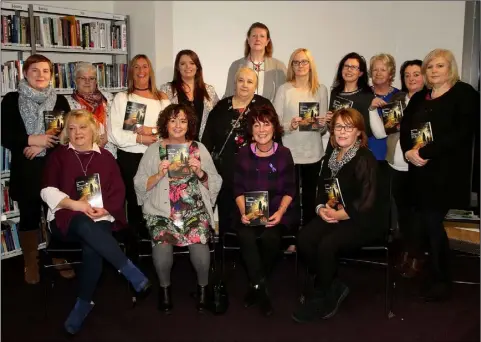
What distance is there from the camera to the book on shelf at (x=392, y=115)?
3871 mm

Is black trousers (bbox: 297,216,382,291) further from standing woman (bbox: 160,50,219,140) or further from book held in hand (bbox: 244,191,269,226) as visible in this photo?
standing woman (bbox: 160,50,219,140)

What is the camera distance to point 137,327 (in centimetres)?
335

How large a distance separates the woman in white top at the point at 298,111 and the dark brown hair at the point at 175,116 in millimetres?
839

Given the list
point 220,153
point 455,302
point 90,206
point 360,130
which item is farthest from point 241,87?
point 455,302

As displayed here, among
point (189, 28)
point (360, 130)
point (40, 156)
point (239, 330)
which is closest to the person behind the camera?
point (239, 330)

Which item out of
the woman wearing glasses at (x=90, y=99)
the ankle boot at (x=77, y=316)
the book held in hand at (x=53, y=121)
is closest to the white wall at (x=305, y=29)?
the woman wearing glasses at (x=90, y=99)

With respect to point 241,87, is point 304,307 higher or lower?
lower

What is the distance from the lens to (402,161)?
13.1 feet

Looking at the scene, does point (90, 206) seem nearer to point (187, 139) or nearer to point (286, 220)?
point (187, 139)

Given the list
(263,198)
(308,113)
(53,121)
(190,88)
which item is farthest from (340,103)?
(53,121)

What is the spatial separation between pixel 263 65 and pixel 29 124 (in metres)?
1.95

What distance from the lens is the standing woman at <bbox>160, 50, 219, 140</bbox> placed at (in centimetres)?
420

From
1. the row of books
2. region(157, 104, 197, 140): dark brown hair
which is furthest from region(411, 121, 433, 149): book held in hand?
the row of books

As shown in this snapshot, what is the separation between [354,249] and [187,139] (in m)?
1.38
